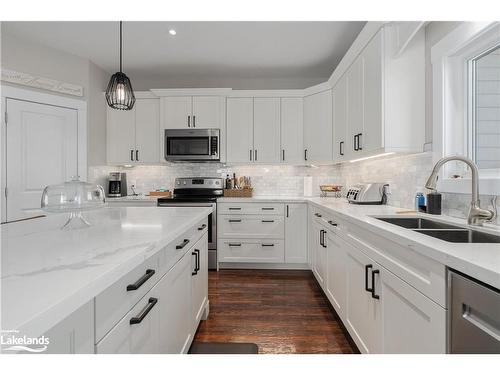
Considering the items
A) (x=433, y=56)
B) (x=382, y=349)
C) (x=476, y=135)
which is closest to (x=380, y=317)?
(x=382, y=349)

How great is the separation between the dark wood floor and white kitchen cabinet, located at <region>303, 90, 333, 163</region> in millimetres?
1592

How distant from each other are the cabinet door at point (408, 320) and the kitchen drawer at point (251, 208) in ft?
6.95

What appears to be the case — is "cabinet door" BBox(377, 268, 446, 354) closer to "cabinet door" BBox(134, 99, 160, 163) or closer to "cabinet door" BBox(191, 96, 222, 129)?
"cabinet door" BBox(191, 96, 222, 129)

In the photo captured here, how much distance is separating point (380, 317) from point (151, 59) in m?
3.75

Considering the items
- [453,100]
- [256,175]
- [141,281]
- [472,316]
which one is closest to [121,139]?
[256,175]

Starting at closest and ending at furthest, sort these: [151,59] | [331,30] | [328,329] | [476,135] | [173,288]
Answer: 1. [173,288]
2. [476,135]
3. [328,329]
4. [331,30]
5. [151,59]

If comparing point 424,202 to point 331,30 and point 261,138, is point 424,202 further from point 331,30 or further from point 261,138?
point 261,138

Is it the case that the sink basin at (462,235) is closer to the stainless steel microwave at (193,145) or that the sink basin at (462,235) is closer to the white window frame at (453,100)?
the white window frame at (453,100)

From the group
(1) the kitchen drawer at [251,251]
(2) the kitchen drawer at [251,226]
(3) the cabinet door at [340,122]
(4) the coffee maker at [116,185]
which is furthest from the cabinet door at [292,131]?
(4) the coffee maker at [116,185]

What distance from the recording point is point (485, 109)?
1.61 m

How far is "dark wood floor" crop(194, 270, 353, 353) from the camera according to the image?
1.85m

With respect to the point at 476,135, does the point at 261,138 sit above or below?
above

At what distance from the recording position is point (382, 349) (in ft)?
4.33
